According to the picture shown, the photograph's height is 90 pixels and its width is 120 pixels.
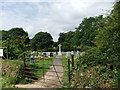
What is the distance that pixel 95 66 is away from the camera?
Answer: 4520mm

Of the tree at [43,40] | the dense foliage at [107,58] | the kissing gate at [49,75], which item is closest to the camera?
the dense foliage at [107,58]

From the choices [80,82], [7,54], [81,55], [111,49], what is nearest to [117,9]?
[111,49]

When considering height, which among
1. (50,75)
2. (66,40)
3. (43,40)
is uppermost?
(66,40)

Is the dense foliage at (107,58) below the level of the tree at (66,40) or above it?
below

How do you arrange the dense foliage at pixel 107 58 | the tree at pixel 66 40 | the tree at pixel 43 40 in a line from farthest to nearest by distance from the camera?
the tree at pixel 66 40
the tree at pixel 43 40
the dense foliage at pixel 107 58

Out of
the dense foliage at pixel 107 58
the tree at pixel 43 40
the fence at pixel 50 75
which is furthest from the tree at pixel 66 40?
the dense foliage at pixel 107 58

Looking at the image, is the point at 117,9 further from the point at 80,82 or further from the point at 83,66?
the point at 80,82

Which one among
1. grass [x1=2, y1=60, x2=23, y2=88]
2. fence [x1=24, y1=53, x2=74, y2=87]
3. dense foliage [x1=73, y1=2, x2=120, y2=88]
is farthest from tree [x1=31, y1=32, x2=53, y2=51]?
dense foliage [x1=73, y1=2, x2=120, y2=88]

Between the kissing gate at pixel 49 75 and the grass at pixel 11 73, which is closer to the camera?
the kissing gate at pixel 49 75

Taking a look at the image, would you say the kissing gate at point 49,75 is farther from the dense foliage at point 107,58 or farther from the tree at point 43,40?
the tree at point 43,40

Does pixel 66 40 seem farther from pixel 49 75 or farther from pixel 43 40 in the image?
pixel 49 75

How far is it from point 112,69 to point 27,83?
340 cm

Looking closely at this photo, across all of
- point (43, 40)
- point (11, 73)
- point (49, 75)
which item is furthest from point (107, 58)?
point (43, 40)

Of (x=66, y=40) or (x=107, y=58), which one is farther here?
(x=66, y=40)
